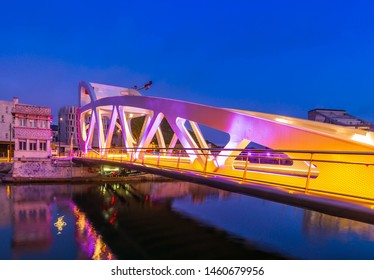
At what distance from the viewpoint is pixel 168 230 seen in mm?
14805

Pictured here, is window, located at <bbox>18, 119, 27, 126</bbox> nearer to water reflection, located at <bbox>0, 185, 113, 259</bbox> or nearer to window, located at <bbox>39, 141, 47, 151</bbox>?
window, located at <bbox>39, 141, 47, 151</bbox>

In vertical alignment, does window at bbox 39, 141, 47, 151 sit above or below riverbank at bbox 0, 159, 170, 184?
above

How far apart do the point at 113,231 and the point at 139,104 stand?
7890mm

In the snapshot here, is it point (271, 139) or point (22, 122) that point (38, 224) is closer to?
point (271, 139)

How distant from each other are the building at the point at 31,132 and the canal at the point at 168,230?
9.85m

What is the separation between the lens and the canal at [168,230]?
1130 cm

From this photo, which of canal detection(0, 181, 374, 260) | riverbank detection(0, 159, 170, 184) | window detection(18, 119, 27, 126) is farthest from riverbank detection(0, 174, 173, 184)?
window detection(18, 119, 27, 126)

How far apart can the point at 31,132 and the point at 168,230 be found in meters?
25.9

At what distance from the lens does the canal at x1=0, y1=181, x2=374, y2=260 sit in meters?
11.3

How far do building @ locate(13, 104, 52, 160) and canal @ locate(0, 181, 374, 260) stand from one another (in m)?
9.85

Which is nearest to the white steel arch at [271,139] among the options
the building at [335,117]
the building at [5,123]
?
the building at [335,117]

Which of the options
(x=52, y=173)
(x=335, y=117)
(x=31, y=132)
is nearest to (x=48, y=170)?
(x=52, y=173)

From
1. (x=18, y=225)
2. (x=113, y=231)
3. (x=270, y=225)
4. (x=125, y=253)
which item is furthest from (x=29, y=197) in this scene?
(x=270, y=225)

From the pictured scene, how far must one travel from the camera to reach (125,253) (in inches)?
449
